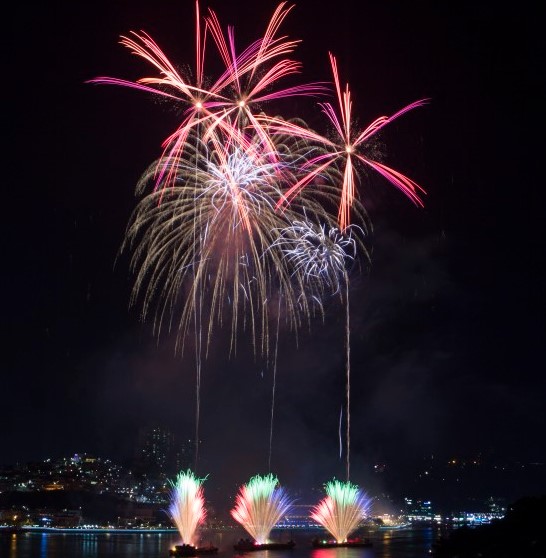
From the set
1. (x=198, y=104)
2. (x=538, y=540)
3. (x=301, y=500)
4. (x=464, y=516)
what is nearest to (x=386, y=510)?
(x=464, y=516)

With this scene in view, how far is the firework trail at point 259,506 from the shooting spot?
4781 cm

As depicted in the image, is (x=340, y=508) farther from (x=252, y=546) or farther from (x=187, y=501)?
(x=187, y=501)

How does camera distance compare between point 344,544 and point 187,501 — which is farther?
point 344,544

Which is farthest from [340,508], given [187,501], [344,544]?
[187,501]

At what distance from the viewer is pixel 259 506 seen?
49531 mm

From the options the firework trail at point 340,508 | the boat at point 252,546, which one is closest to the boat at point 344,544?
the firework trail at point 340,508

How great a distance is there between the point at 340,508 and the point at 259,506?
651 cm

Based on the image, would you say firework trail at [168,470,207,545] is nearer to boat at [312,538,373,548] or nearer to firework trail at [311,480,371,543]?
firework trail at [311,480,371,543]

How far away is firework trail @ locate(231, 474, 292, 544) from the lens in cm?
4781

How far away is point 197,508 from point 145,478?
136 metres

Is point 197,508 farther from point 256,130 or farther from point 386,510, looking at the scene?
point 386,510

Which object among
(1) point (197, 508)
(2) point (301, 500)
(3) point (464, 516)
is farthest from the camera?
(3) point (464, 516)

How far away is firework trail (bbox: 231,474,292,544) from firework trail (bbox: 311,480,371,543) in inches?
141

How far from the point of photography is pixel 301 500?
6570 inches
